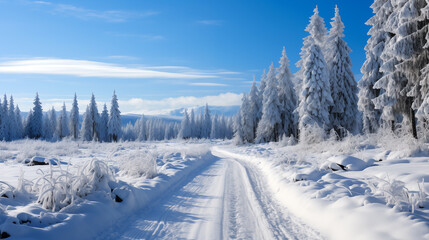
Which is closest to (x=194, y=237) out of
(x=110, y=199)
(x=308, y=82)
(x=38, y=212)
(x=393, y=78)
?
(x=110, y=199)

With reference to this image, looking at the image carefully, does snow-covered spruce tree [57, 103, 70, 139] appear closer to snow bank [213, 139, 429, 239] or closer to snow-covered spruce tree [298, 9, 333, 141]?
snow-covered spruce tree [298, 9, 333, 141]

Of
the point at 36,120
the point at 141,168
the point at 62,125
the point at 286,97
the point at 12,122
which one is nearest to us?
the point at 141,168

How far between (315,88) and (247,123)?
25.2m

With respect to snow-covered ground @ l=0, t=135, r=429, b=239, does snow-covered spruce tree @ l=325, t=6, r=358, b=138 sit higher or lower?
higher

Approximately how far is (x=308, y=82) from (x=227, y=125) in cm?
8239

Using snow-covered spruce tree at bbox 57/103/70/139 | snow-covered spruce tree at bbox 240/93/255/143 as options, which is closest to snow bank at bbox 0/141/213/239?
snow-covered spruce tree at bbox 240/93/255/143

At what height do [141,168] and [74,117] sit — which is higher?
[74,117]

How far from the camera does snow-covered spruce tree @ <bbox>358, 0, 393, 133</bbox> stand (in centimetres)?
1969

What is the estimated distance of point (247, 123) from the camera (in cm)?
5066

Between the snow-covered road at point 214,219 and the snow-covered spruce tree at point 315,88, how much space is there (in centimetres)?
1941

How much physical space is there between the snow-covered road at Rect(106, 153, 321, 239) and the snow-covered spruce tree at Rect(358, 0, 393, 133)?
1562cm

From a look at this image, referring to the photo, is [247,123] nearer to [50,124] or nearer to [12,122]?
[12,122]

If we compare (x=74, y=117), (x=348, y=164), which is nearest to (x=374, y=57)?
(x=348, y=164)

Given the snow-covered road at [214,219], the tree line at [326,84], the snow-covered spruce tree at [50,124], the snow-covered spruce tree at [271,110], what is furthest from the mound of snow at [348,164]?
the snow-covered spruce tree at [50,124]
